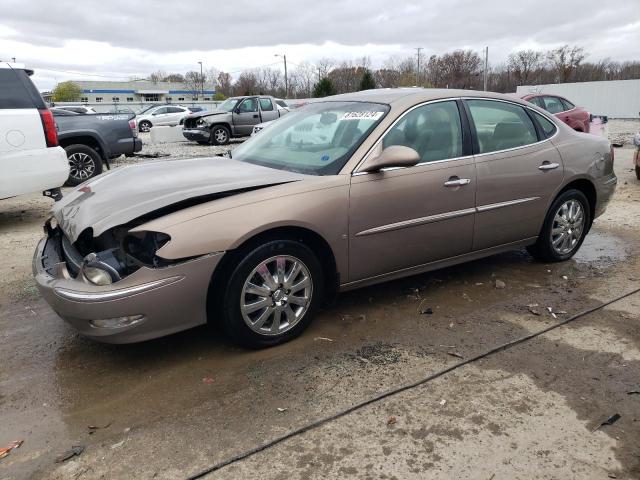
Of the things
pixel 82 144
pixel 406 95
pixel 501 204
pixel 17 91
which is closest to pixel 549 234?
pixel 501 204

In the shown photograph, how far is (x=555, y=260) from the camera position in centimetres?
488

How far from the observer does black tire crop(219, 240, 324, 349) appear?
3039 millimetres

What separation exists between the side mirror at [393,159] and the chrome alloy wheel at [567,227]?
6.47 feet

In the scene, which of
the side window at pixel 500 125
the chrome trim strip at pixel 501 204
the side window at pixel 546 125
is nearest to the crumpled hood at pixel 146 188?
the chrome trim strip at pixel 501 204

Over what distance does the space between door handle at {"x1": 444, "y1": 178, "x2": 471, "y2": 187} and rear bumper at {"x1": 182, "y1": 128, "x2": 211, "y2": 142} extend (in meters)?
15.2

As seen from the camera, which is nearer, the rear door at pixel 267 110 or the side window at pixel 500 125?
the side window at pixel 500 125

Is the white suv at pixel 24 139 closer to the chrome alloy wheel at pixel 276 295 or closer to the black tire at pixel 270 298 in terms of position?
the black tire at pixel 270 298

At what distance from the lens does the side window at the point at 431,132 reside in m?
3.72

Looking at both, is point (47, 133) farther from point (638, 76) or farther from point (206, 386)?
point (638, 76)

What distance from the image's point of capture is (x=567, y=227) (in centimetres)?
481

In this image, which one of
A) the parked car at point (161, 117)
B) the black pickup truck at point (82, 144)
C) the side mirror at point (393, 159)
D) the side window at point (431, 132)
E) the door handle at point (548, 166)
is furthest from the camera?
the parked car at point (161, 117)

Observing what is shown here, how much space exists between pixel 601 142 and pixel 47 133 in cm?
602

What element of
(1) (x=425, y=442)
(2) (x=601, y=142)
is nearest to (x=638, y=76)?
(2) (x=601, y=142)

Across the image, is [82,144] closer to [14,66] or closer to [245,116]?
[14,66]
